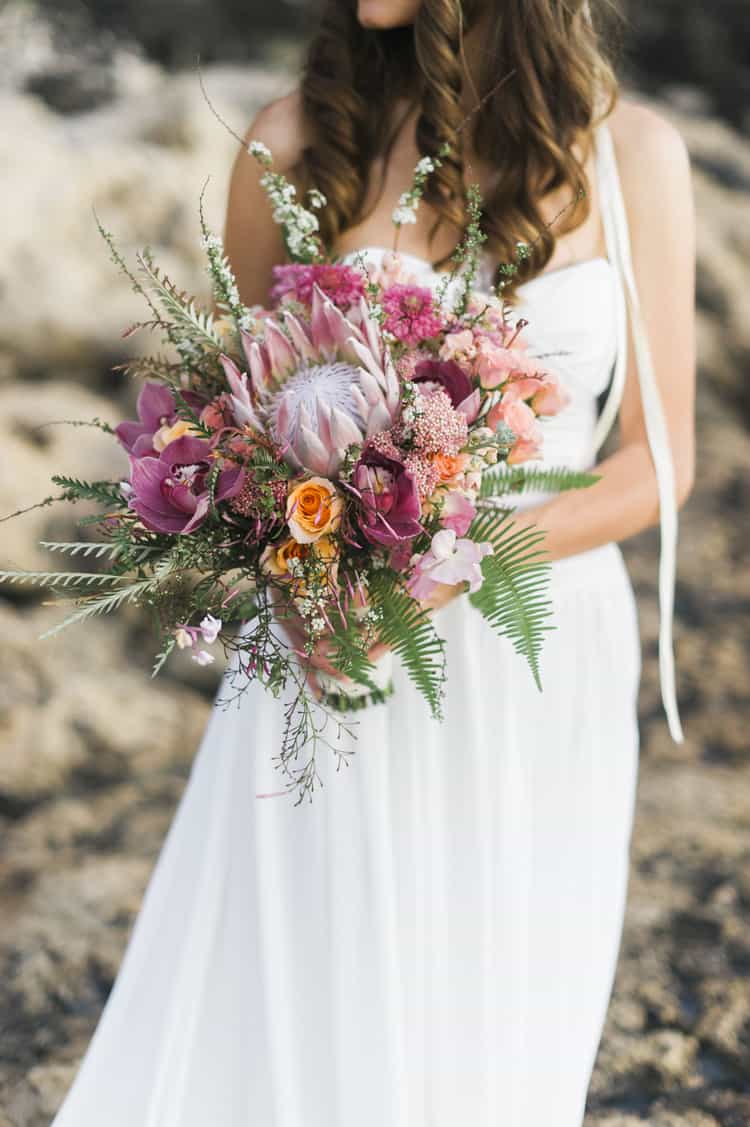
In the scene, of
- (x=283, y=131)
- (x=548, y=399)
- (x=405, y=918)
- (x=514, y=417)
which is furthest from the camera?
(x=283, y=131)

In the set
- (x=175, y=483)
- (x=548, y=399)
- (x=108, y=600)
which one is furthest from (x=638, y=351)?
(x=108, y=600)

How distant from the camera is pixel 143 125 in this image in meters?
4.57

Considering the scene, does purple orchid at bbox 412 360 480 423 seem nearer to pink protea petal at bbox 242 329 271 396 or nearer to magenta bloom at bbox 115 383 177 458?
pink protea petal at bbox 242 329 271 396

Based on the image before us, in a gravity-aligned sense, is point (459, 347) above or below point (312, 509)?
above

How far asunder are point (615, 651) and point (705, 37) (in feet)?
16.2

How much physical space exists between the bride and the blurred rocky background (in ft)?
2.71

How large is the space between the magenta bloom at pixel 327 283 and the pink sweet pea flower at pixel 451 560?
1.10ft

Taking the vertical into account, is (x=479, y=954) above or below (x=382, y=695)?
below

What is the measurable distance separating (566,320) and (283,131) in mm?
643

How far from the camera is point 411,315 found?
1273 mm

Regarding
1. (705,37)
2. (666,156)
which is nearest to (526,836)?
(666,156)

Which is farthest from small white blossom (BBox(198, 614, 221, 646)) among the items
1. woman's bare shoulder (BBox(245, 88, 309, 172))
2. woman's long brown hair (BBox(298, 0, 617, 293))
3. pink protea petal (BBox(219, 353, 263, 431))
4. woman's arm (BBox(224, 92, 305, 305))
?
woman's bare shoulder (BBox(245, 88, 309, 172))

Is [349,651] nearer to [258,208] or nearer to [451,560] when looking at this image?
[451,560]

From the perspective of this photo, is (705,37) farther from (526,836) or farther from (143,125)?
(526,836)
